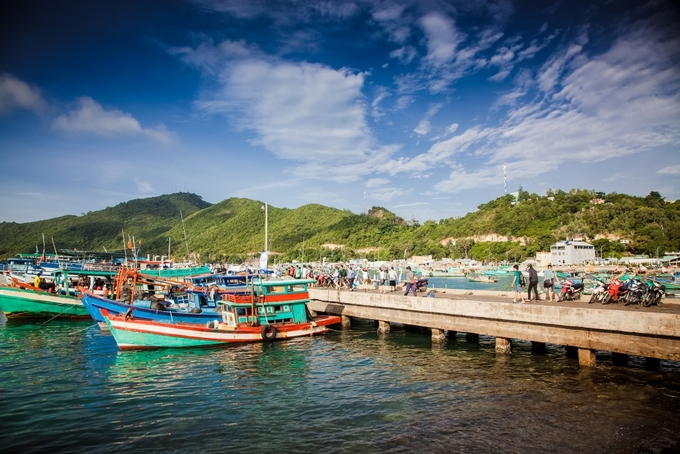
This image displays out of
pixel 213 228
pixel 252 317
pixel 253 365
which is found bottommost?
pixel 253 365

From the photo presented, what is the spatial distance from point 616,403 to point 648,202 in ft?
547

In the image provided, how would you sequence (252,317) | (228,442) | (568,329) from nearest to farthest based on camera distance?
(228,442), (568,329), (252,317)

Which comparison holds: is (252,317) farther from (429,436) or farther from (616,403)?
(616,403)

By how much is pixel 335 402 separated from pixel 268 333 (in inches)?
403

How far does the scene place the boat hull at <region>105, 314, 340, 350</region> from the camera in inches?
818

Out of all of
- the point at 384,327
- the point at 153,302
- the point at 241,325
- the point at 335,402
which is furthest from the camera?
the point at 384,327

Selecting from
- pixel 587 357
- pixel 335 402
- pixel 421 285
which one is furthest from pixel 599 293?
pixel 335 402

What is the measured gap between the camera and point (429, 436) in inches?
418

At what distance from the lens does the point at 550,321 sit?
16469mm

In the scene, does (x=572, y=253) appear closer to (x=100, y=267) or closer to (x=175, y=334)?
(x=100, y=267)

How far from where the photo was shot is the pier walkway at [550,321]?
13.8 metres

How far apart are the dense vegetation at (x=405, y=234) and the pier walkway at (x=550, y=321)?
114566 mm

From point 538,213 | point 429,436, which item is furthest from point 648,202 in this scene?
point 429,436

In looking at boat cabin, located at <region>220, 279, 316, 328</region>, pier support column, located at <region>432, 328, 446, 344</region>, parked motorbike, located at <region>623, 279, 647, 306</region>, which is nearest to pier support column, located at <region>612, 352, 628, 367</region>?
parked motorbike, located at <region>623, 279, 647, 306</region>
